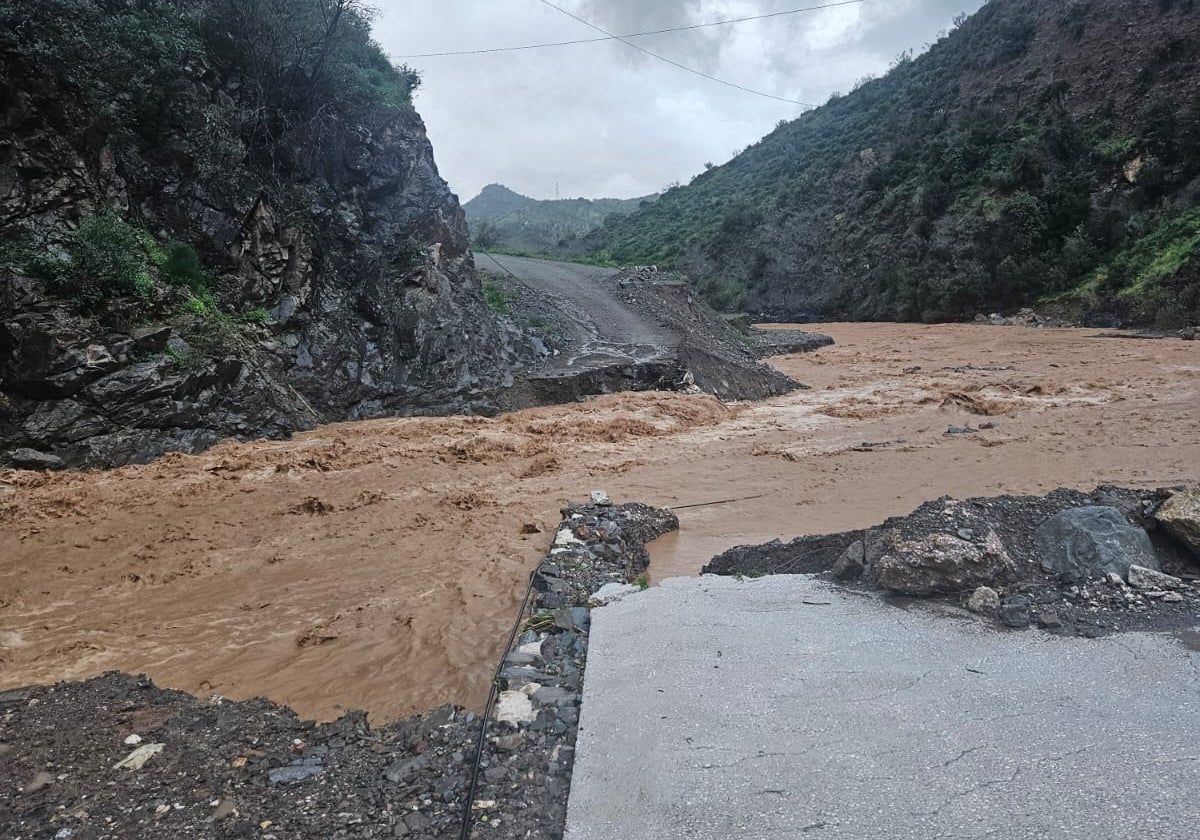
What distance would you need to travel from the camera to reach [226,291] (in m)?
11.1

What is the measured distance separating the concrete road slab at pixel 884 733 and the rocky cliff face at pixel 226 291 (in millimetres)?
8352

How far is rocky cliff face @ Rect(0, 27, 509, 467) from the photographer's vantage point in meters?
8.52

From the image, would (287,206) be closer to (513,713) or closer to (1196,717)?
(513,713)

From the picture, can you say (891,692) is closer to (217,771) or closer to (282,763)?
(282,763)

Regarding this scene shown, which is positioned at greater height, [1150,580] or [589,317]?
[589,317]

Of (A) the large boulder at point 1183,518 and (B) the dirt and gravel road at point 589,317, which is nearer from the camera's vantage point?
(A) the large boulder at point 1183,518

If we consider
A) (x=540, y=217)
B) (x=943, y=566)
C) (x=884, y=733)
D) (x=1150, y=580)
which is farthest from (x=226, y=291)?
(x=540, y=217)

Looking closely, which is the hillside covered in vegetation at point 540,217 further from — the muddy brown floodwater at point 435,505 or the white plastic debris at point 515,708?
the white plastic debris at point 515,708

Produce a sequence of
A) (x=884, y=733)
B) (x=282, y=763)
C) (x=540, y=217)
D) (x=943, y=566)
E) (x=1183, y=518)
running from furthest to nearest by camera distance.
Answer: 1. (x=540, y=217)
2. (x=1183, y=518)
3. (x=943, y=566)
4. (x=282, y=763)
5. (x=884, y=733)

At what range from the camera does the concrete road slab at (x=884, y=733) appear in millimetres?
2318

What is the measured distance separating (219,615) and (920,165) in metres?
34.5

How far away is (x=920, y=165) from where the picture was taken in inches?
1222

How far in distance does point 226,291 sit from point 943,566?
1146 cm

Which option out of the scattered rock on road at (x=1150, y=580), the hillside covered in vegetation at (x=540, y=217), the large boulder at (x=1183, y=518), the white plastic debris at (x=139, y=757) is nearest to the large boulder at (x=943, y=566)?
the scattered rock on road at (x=1150, y=580)
